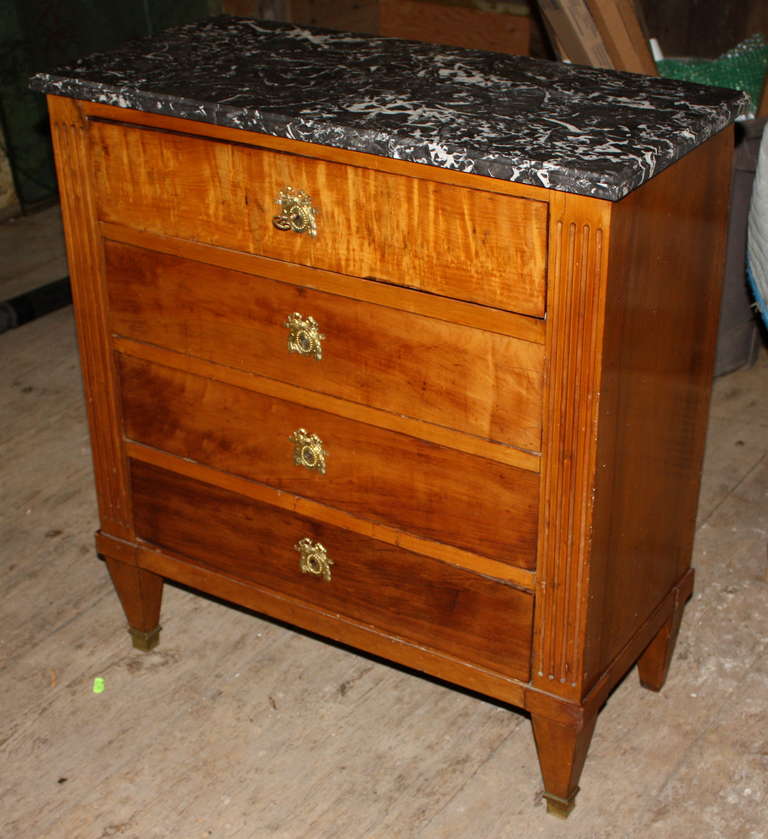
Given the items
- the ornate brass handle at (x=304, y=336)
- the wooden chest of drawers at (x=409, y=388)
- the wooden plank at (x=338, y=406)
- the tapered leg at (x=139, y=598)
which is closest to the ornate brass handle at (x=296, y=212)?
the wooden chest of drawers at (x=409, y=388)

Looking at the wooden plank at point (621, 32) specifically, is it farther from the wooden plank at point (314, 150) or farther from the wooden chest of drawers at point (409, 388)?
the wooden plank at point (314, 150)

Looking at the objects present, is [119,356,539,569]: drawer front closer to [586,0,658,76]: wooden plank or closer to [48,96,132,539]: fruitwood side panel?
[48,96,132,539]: fruitwood side panel

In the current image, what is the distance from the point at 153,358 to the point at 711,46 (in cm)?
292

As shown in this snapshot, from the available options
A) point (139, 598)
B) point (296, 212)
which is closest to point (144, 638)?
point (139, 598)

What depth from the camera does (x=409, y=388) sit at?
1743 mm

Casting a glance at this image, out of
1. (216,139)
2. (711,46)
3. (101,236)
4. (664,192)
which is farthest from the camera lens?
(711,46)

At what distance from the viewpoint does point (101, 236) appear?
194 cm

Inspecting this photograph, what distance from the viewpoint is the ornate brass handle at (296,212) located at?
1.70 meters

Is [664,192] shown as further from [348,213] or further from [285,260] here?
[285,260]

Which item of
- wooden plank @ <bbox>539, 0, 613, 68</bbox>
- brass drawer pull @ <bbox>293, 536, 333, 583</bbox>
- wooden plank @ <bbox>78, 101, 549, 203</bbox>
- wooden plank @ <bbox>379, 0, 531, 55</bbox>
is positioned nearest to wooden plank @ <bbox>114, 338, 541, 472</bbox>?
brass drawer pull @ <bbox>293, 536, 333, 583</bbox>

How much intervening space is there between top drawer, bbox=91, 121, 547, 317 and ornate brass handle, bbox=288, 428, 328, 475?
0.28 meters

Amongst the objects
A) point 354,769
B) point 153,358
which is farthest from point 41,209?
point 354,769

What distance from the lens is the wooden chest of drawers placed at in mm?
1597

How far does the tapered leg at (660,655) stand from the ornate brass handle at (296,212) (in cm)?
93
